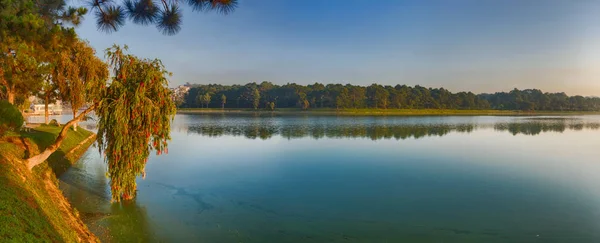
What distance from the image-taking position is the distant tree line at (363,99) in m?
127

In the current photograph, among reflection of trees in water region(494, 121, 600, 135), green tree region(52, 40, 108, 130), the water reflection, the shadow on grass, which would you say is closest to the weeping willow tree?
the shadow on grass

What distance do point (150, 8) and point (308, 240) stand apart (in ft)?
27.3

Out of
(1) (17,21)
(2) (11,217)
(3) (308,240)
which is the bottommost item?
(3) (308,240)

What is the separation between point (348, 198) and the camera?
14.0m

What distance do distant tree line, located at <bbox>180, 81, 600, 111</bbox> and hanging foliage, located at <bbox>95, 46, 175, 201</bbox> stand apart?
112173 millimetres

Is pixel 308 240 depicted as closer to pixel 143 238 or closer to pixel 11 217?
pixel 143 238

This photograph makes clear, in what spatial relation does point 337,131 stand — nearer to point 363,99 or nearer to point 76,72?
point 76,72

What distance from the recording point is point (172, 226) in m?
10.8

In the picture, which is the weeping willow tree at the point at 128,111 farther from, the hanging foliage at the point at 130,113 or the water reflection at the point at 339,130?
the water reflection at the point at 339,130

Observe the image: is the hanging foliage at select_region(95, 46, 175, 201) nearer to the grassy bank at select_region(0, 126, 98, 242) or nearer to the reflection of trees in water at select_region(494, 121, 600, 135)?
the grassy bank at select_region(0, 126, 98, 242)

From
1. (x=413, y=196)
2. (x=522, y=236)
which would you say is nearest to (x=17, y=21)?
(x=413, y=196)

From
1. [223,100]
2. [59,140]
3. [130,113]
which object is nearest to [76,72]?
[59,140]

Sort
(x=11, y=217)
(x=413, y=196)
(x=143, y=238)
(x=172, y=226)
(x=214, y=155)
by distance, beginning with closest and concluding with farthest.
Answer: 1. (x=11, y=217)
2. (x=143, y=238)
3. (x=172, y=226)
4. (x=413, y=196)
5. (x=214, y=155)

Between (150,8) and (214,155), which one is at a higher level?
(150,8)
